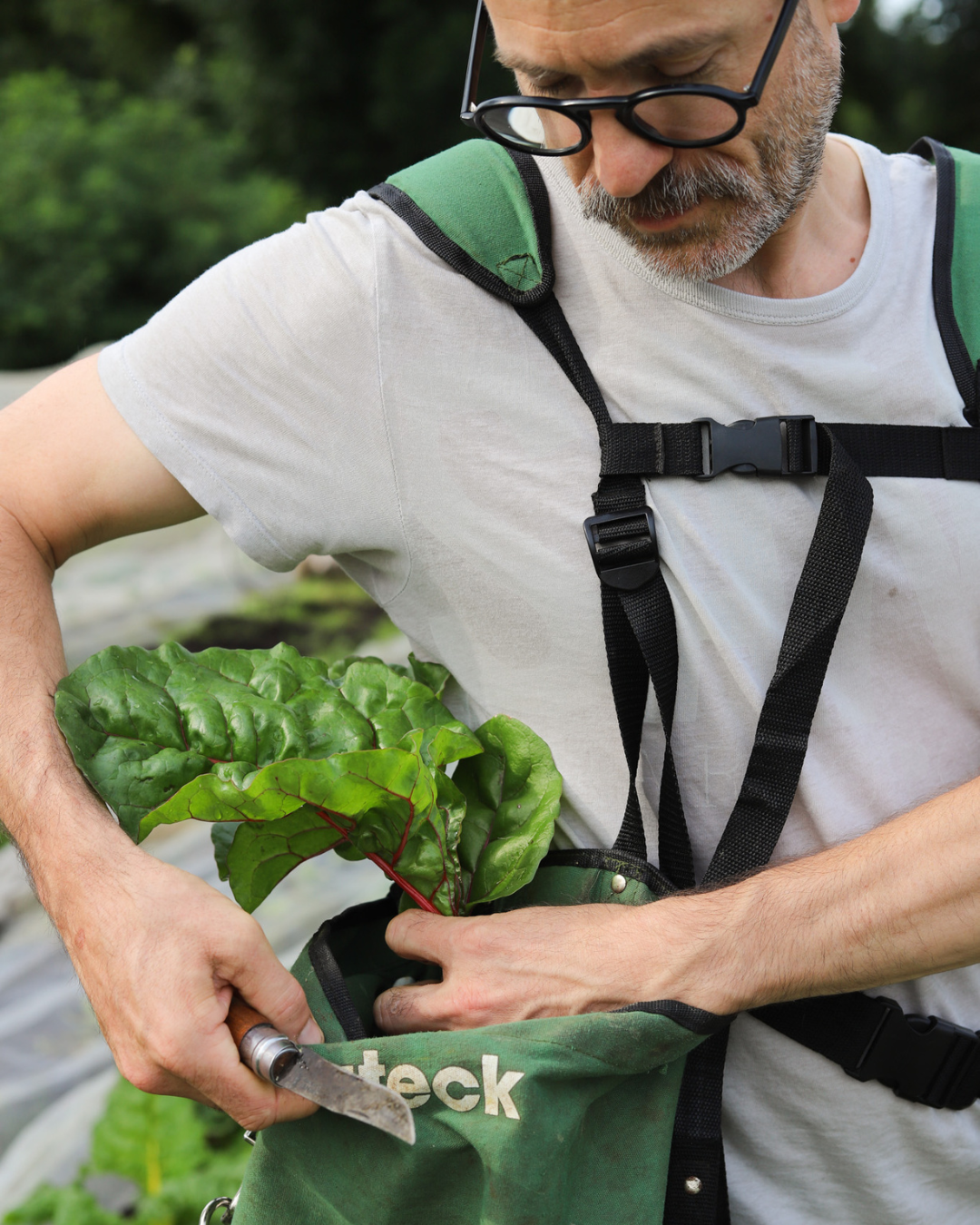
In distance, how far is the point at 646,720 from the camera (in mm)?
1433

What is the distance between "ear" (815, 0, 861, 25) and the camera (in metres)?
1.46

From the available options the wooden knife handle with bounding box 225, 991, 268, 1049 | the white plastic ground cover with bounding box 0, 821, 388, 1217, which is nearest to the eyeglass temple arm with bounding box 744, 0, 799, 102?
the wooden knife handle with bounding box 225, 991, 268, 1049

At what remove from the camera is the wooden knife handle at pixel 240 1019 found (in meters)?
1.13

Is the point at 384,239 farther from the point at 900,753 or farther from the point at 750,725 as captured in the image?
the point at 900,753

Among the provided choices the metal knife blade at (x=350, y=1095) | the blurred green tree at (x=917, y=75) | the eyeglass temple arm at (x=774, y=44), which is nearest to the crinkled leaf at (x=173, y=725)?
the metal knife blade at (x=350, y=1095)

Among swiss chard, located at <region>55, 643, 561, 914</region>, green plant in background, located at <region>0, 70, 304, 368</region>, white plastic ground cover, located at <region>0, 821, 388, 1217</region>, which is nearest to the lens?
swiss chard, located at <region>55, 643, 561, 914</region>

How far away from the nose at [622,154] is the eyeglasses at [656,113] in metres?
0.01

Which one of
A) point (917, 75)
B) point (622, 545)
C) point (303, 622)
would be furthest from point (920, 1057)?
point (917, 75)

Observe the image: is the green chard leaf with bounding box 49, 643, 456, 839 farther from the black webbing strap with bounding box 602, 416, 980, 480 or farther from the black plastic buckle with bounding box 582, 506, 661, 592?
the black webbing strap with bounding box 602, 416, 980, 480

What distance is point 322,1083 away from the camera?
43.7 inches

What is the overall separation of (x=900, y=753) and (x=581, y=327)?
0.72 meters

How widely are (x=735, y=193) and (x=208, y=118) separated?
19.0 m

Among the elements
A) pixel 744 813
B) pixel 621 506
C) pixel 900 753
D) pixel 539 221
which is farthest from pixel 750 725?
pixel 539 221

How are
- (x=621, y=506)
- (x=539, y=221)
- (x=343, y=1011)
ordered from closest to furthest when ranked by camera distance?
(x=343, y=1011) < (x=621, y=506) < (x=539, y=221)
